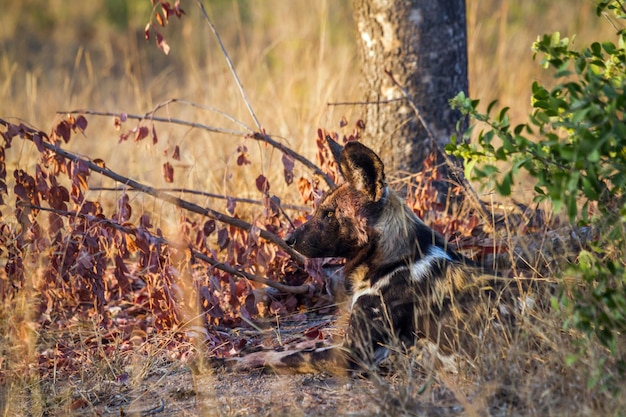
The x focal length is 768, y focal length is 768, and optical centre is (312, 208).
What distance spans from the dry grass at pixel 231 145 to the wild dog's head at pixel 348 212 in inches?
25.8

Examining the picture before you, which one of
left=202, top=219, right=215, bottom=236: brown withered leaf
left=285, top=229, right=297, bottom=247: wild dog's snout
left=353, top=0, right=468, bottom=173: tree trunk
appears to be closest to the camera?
left=285, top=229, right=297, bottom=247: wild dog's snout

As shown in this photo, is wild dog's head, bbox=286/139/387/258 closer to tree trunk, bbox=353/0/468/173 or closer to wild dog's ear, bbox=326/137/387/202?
wild dog's ear, bbox=326/137/387/202

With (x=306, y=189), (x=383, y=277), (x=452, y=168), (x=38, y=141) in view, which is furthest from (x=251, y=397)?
(x=452, y=168)

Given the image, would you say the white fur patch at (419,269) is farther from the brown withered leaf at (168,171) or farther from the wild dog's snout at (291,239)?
the brown withered leaf at (168,171)

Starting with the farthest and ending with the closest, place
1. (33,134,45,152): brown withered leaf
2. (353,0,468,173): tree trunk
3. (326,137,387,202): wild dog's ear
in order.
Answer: (353,0,468,173): tree trunk
(33,134,45,152): brown withered leaf
(326,137,387,202): wild dog's ear

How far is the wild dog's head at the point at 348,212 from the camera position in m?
3.57

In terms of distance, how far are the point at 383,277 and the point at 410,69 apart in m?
1.81

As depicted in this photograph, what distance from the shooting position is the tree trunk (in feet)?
15.9

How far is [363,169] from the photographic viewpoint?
3580 millimetres

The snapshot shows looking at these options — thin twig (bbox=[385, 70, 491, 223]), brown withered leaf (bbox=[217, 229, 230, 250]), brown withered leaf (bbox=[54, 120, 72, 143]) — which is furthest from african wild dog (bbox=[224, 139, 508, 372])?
brown withered leaf (bbox=[54, 120, 72, 143])

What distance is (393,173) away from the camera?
4.96 metres

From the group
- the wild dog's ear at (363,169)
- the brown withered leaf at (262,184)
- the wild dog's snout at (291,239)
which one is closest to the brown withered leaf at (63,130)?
the brown withered leaf at (262,184)

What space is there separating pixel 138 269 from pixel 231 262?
2.37ft

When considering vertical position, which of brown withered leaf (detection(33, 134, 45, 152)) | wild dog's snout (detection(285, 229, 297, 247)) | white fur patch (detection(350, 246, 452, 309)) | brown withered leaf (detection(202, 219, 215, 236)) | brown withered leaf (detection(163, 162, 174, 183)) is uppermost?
brown withered leaf (detection(33, 134, 45, 152))
